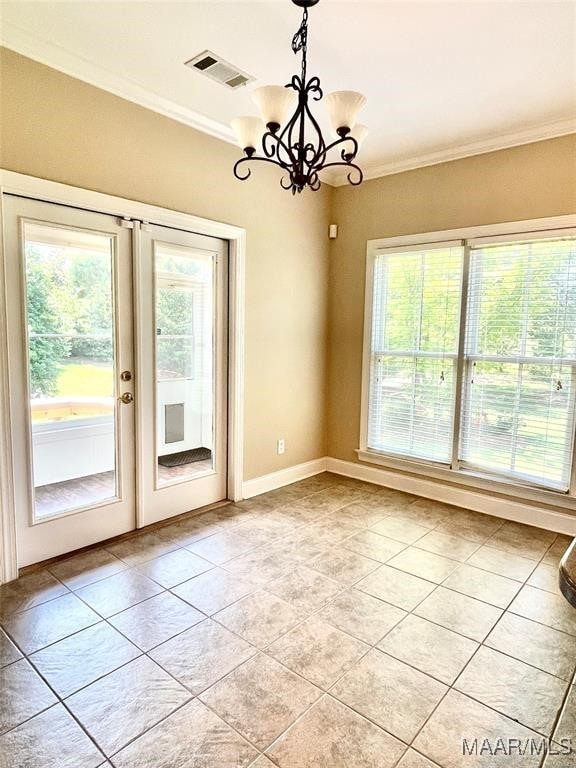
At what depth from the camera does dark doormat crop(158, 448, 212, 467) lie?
332cm

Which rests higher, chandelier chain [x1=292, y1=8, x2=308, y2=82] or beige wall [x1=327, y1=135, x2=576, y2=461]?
chandelier chain [x1=292, y1=8, x2=308, y2=82]

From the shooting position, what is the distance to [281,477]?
13.6 ft

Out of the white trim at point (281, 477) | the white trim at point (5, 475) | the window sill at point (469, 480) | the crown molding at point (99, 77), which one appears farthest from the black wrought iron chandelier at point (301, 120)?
the window sill at point (469, 480)

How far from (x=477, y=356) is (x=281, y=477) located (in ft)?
6.51

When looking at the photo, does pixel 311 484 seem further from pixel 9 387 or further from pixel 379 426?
pixel 9 387

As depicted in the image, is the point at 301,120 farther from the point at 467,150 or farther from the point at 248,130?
the point at 467,150

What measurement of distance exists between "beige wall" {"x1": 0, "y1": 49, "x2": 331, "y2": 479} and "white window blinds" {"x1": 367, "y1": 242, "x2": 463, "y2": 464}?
603mm

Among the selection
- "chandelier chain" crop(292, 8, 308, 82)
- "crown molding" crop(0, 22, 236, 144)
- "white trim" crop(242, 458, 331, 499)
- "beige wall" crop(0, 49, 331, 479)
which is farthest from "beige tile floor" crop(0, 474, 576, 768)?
"crown molding" crop(0, 22, 236, 144)

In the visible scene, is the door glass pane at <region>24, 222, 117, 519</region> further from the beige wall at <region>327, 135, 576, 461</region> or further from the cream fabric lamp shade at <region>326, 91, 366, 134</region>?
the beige wall at <region>327, 135, 576, 461</region>

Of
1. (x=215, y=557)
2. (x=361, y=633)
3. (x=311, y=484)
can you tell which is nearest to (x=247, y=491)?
(x=311, y=484)

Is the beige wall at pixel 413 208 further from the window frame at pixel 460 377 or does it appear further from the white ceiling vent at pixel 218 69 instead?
the white ceiling vent at pixel 218 69

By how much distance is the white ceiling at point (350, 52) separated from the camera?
6.81 ft

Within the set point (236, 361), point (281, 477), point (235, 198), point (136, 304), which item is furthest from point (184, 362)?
point (281, 477)

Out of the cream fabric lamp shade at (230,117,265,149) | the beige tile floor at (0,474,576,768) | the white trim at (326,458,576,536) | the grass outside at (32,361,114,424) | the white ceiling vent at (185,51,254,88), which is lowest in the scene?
the beige tile floor at (0,474,576,768)
